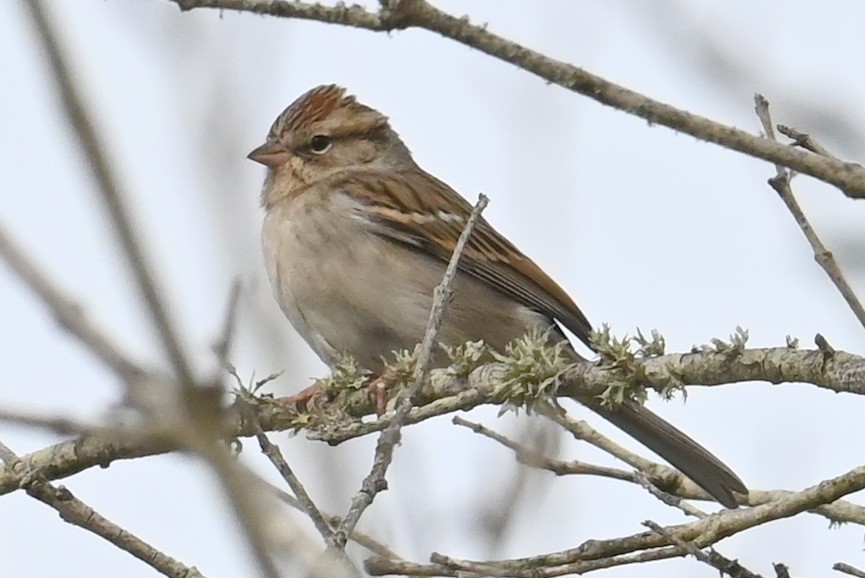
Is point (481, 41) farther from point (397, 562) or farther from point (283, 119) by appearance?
point (283, 119)

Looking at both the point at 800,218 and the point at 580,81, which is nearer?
the point at 580,81

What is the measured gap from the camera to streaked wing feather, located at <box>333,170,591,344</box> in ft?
16.0

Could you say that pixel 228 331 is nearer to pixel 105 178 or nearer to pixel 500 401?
pixel 105 178

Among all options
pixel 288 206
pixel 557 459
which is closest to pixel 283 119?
pixel 288 206

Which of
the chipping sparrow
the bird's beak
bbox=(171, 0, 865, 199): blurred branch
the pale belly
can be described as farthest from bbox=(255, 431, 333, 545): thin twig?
the bird's beak

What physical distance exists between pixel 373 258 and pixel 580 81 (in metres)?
2.73

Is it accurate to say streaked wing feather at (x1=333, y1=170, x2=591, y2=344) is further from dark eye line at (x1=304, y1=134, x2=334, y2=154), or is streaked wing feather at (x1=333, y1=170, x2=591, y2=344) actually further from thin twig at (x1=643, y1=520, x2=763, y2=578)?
thin twig at (x1=643, y1=520, x2=763, y2=578)

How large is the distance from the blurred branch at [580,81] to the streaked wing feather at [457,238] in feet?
9.00

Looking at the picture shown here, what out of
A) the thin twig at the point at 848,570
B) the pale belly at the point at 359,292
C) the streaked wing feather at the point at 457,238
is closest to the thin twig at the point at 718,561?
the thin twig at the point at 848,570

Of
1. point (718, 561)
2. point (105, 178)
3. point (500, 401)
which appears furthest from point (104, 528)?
point (105, 178)

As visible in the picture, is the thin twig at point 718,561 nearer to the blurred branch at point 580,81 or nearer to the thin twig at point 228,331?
the blurred branch at point 580,81

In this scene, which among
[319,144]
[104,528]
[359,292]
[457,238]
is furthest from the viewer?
[319,144]

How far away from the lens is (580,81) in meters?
2.05

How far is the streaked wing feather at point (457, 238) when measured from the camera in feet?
16.0
